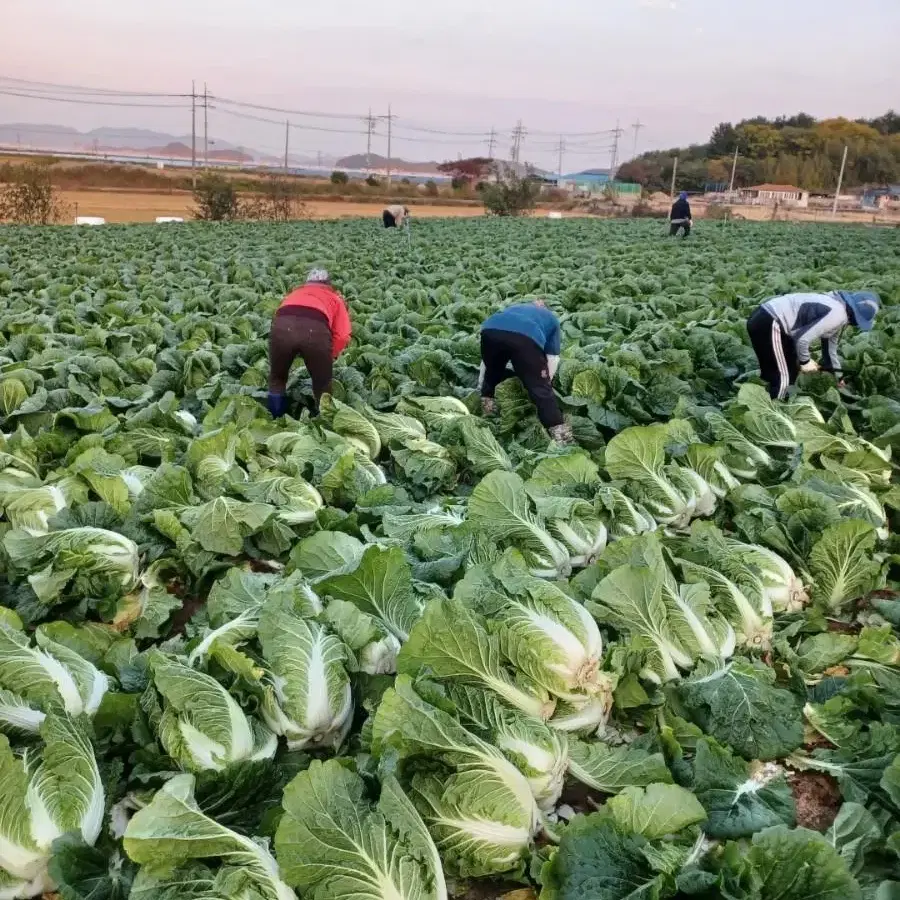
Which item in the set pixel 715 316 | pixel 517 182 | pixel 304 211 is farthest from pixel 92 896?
pixel 517 182

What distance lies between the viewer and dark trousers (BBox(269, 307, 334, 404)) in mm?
7480

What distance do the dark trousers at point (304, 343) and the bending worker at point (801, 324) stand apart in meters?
4.38

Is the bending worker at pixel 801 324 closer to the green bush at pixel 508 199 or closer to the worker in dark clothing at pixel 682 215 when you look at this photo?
the worker in dark clothing at pixel 682 215

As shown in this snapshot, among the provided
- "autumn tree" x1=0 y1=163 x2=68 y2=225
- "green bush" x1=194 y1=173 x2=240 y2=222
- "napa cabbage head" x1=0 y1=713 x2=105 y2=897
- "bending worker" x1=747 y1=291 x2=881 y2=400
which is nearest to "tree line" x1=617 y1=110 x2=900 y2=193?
"green bush" x1=194 y1=173 x2=240 y2=222

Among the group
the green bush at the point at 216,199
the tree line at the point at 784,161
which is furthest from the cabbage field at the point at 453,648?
the tree line at the point at 784,161

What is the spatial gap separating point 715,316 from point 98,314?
381 inches

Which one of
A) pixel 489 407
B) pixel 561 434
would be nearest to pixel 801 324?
pixel 561 434

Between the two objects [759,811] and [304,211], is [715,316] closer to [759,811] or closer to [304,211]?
[759,811]

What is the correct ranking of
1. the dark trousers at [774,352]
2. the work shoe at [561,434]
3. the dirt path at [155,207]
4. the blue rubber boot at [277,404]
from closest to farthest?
the work shoe at [561,434] → the dark trousers at [774,352] → the blue rubber boot at [277,404] → the dirt path at [155,207]

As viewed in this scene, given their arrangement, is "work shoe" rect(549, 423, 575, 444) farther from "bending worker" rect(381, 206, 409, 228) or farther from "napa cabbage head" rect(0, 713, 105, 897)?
"bending worker" rect(381, 206, 409, 228)

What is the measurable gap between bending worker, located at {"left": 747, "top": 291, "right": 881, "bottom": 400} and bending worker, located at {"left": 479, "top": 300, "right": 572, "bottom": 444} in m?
2.28

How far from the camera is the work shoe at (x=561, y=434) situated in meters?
6.80

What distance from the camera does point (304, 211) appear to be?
50031mm

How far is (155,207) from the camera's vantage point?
50.5 meters
